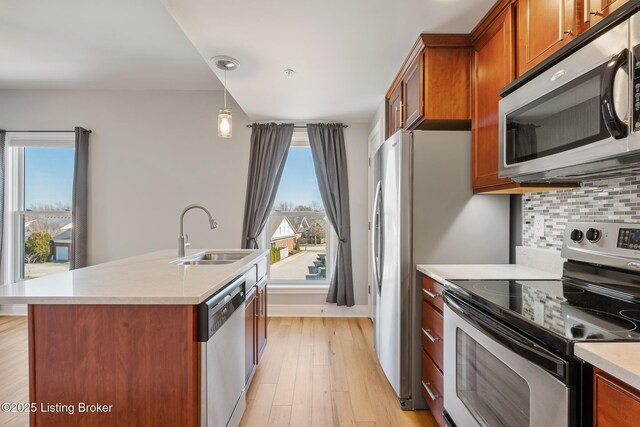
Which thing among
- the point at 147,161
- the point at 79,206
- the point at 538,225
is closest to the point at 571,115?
the point at 538,225

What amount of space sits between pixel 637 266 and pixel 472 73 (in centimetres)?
144

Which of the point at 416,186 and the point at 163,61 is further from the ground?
the point at 163,61

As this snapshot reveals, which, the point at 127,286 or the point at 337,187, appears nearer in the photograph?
the point at 127,286

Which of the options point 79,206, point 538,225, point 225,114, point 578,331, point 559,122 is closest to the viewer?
point 578,331

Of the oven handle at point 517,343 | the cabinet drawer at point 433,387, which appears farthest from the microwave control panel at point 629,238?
the cabinet drawer at point 433,387

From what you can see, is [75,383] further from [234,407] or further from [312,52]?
[312,52]

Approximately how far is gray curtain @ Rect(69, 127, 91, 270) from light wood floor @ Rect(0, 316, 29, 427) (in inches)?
32.0

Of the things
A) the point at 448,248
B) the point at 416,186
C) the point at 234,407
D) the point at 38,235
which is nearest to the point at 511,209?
the point at 448,248

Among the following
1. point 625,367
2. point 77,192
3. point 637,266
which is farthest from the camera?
point 77,192

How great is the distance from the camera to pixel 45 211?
13.2 feet

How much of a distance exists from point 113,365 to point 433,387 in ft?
5.23

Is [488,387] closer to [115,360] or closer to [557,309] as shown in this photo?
[557,309]

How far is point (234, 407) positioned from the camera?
179cm

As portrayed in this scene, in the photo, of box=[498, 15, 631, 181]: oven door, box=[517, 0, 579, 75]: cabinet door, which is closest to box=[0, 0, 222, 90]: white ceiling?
box=[517, 0, 579, 75]: cabinet door
